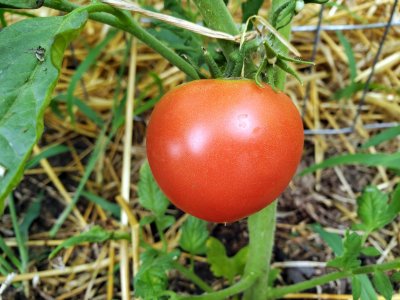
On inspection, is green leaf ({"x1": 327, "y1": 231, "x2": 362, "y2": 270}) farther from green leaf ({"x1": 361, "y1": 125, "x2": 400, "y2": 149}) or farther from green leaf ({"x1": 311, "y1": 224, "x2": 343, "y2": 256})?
green leaf ({"x1": 361, "y1": 125, "x2": 400, "y2": 149})

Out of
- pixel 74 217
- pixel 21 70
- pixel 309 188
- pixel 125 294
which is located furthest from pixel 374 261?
pixel 21 70

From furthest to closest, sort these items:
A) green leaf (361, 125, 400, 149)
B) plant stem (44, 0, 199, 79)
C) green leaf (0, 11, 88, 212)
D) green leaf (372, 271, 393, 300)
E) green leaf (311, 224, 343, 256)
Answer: green leaf (361, 125, 400, 149), green leaf (311, 224, 343, 256), green leaf (372, 271, 393, 300), plant stem (44, 0, 199, 79), green leaf (0, 11, 88, 212)

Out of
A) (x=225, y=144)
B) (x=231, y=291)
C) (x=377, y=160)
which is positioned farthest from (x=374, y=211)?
(x=225, y=144)

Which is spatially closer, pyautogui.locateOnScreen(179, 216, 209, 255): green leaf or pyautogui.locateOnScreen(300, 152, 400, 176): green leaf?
pyautogui.locateOnScreen(300, 152, 400, 176): green leaf

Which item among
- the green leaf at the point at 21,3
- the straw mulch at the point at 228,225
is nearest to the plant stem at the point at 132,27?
the green leaf at the point at 21,3

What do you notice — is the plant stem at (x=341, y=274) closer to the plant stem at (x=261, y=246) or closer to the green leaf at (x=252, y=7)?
the plant stem at (x=261, y=246)

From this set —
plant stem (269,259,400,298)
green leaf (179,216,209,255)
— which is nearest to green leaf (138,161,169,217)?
green leaf (179,216,209,255)

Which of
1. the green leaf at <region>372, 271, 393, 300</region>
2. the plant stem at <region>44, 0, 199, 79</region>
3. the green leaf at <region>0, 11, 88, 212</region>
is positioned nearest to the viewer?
the green leaf at <region>0, 11, 88, 212</region>
